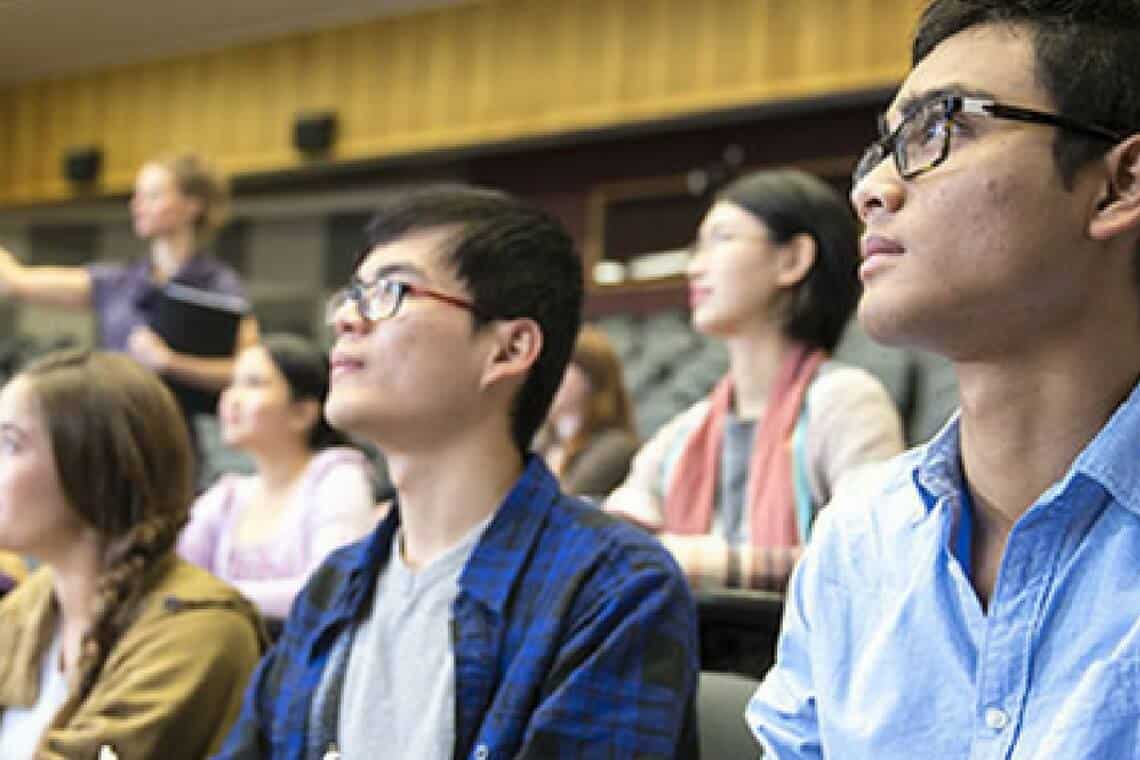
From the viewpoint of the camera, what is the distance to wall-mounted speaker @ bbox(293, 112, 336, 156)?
3287 mm

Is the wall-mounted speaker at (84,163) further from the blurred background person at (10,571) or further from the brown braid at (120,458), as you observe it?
the brown braid at (120,458)

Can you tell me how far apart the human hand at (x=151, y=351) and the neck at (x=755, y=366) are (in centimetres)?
73

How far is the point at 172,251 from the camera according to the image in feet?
5.90

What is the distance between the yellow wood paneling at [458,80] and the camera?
2650mm

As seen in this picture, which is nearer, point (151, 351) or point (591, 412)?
point (591, 412)

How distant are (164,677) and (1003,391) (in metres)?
0.50

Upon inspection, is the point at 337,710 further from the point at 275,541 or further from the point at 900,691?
the point at 275,541

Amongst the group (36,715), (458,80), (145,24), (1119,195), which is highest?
(145,24)

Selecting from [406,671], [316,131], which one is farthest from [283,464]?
[316,131]

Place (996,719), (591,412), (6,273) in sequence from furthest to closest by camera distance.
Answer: (6,273) < (591,412) < (996,719)

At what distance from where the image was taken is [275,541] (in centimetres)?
128

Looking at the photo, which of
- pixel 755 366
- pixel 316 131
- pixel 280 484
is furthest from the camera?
pixel 316 131

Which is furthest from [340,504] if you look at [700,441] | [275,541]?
[700,441]

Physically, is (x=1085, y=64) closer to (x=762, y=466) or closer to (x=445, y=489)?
(x=445, y=489)
